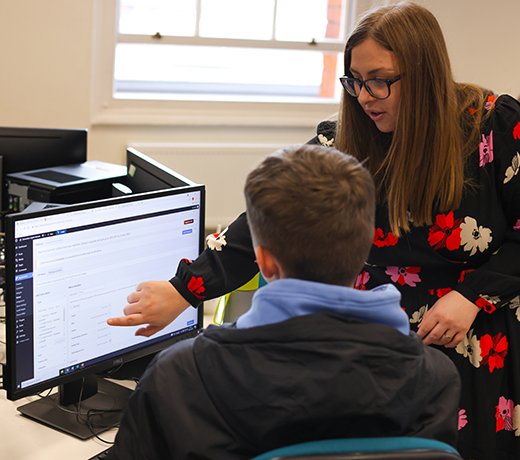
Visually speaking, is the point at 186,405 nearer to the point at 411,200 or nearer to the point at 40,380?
the point at 40,380

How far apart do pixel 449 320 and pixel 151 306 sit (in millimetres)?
605

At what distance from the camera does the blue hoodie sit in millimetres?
775

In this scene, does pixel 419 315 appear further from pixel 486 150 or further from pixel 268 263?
pixel 268 263

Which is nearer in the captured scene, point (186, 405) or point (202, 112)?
point (186, 405)

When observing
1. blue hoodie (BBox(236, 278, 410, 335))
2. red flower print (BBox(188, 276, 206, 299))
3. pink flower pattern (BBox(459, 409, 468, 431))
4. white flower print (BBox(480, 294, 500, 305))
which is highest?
blue hoodie (BBox(236, 278, 410, 335))

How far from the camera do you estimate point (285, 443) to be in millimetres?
769

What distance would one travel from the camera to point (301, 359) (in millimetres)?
744

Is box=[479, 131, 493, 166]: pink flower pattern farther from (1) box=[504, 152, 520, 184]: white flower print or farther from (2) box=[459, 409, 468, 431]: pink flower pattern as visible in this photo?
(2) box=[459, 409, 468, 431]: pink flower pattern

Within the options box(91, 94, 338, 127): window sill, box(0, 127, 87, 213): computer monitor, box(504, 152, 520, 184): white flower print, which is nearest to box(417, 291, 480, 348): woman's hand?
box(504, 152, 520, 184): white flower print

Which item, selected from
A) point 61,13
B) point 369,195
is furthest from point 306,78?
point 369,195

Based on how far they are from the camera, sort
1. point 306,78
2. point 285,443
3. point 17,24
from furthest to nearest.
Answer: point 306,78
point 17,24
point 285,443

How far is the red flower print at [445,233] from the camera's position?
125cm

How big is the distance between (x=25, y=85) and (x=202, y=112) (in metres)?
1.02

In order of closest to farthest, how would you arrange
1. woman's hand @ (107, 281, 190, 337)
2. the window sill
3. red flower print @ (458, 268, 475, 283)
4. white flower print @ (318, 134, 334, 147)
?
woman's hand @ (107, 281, 190, 337) < red flower print @ (458, 268, 475, 283) < white flower print @ (318, 134, 334, 147) < the window sill
